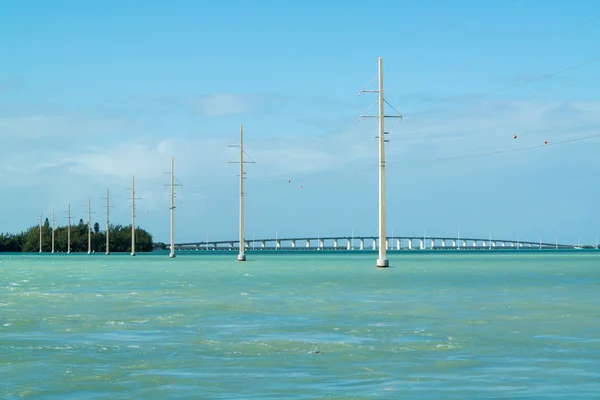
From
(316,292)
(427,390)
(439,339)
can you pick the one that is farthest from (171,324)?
(316,292)

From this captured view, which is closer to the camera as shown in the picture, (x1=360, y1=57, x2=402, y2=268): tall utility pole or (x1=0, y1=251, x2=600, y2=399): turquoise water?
(x1=0, y1=251, x2=600, y2=399): turquoise water

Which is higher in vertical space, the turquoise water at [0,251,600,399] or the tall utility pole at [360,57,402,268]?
the tall utility pole at [360,57,402,268]

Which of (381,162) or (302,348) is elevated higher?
(381,162)

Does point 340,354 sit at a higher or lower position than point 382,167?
lower

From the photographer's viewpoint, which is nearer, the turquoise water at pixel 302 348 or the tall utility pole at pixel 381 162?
the turquoise water at pixel 302 348

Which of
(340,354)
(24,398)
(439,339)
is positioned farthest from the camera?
(439,339)

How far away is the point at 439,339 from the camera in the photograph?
1761cm

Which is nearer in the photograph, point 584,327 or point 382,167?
point 584,327

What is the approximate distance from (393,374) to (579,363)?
2930 millimetres

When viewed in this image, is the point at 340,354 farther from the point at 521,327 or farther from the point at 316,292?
the point at 316,292

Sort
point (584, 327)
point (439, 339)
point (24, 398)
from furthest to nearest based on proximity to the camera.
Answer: point (584, 327) < point (439, 339) < point (24, 398)

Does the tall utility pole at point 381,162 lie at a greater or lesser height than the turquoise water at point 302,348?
greater

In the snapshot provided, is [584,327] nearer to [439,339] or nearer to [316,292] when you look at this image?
[439,339]

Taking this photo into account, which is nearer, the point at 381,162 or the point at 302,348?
the point at 302,348
